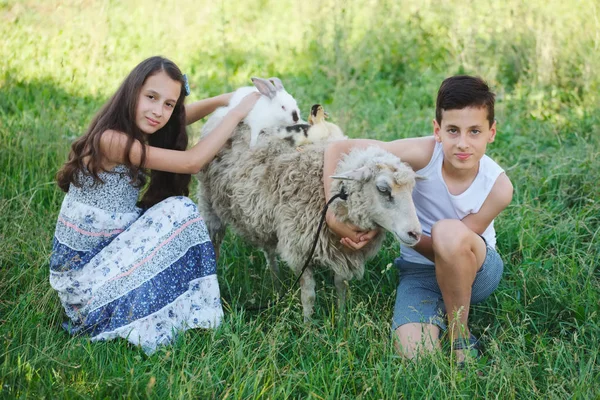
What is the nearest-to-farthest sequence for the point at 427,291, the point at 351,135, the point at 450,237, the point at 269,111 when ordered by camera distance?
the point at 450,237 → the point at 427,291 → the point at 269,111 → the point at 351,135

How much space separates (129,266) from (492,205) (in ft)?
5.89

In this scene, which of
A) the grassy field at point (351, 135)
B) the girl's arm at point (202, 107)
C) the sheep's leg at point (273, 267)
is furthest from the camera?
the girl's arm at point (202, 107)

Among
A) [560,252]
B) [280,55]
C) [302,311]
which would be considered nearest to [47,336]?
[302,311]

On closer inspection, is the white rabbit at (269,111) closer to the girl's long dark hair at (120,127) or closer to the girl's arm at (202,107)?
the girl's arm at (202,107)

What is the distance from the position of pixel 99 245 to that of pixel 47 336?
0.54 metres

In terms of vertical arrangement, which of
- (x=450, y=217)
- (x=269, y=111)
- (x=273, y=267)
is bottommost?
(x=273, y=267)

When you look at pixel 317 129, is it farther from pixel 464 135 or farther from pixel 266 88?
pixel 464 135

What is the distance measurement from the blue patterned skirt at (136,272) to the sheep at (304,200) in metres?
0.40

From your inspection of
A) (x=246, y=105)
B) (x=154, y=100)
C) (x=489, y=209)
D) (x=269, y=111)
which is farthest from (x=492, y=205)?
(x=154, y=100)

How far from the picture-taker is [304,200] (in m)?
3.24

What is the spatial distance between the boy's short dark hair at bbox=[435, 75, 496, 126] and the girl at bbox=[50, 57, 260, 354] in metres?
1.21

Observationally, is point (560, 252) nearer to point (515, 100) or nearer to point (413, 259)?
point (413, 259)

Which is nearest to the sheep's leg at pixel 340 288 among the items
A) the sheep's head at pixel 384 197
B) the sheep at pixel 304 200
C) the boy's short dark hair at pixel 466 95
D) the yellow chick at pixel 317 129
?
the sheep at pixel 304 200

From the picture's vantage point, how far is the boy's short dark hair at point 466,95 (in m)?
2.89
